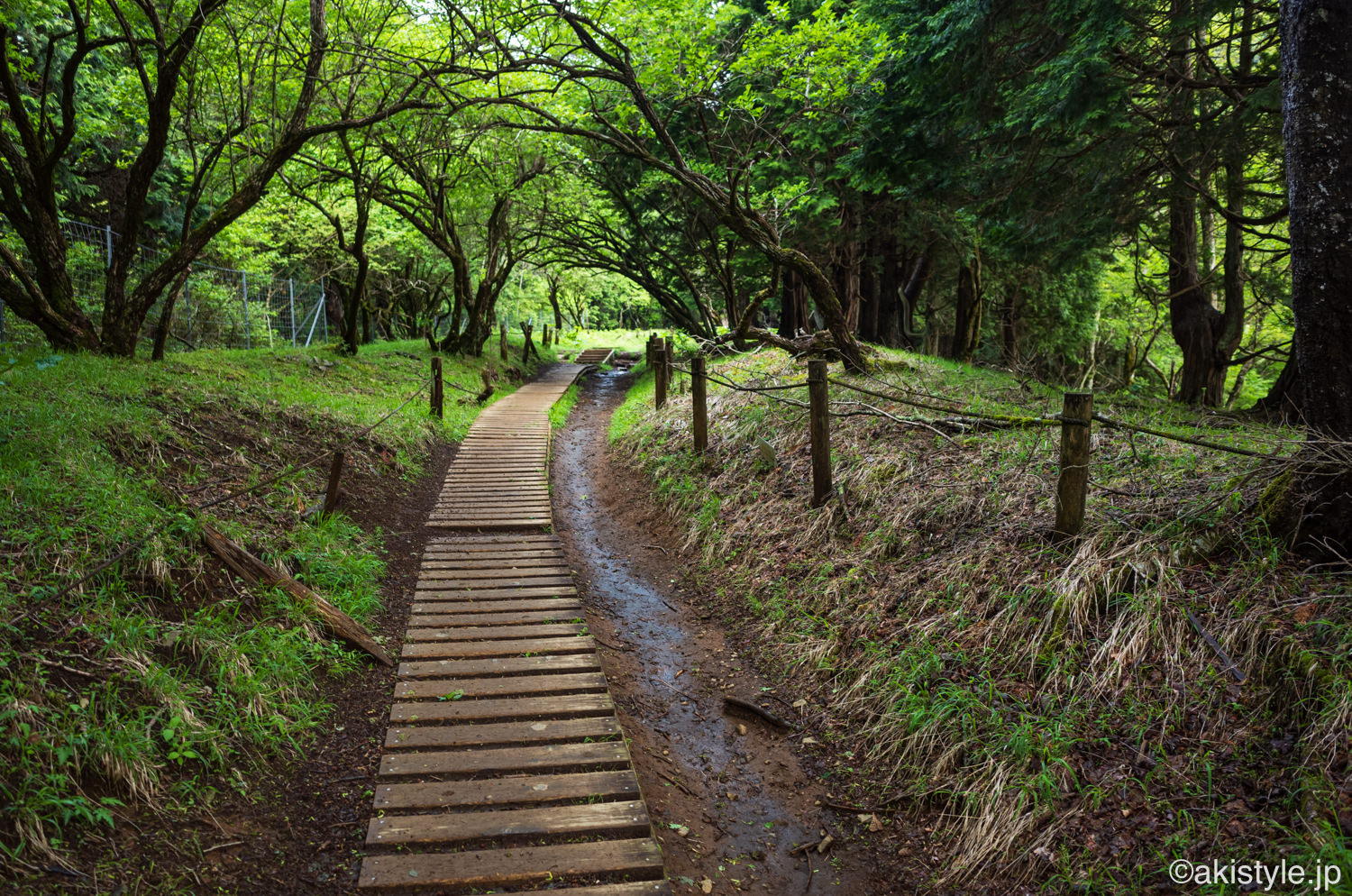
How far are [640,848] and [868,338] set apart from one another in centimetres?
1450

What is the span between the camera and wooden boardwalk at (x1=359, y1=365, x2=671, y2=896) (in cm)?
285

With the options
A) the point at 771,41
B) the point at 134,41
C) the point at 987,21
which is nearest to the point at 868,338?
the point at 771,41

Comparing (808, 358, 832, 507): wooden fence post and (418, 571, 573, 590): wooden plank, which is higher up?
(808, 358, 832, 507): wooden fence post

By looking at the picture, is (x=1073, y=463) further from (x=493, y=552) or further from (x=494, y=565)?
(x=493, y=552)

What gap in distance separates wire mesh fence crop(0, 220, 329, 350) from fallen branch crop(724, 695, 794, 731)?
9.93 meters

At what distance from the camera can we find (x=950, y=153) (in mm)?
10617

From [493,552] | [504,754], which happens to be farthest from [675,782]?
[493,552]

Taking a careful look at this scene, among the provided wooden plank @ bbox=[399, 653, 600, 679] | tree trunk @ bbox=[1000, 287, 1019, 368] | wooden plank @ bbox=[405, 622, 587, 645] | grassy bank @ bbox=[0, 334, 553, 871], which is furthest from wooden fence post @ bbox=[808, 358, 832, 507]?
tree trunk @ bbox=[1000, 287, 1019, 368]

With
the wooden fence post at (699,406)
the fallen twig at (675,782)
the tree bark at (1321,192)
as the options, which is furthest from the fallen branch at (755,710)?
the wooden fence post at (699,406)

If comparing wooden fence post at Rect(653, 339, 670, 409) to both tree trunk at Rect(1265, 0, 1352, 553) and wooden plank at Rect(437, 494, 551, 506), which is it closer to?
wooden plank at Rect(437, 494, 551, 506)

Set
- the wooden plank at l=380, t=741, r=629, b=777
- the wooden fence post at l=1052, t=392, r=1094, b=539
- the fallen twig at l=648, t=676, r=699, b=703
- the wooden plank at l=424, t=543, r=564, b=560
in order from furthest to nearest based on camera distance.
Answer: the wooden plank at l=424, t=543, r=564, b=560
the fallen twig at l=648, t=676, r=699, b=703
the wooden fence post at l=1052, t=392, r=1094, b=539
the wooden plank at l=380, t=741, r=629, b=777

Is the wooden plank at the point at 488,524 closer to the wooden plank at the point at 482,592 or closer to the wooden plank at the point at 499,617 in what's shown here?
the wooden plank at the point at 482,592

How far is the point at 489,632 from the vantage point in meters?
4.88

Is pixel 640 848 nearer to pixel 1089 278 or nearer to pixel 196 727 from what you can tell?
pixel 196 727
